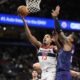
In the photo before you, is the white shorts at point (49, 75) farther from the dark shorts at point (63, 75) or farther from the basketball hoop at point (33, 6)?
the basketball hoop at point (33, 6)

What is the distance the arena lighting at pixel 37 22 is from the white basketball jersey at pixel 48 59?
8.19m

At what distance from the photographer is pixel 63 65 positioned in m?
5.88

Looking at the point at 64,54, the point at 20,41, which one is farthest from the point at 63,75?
the point at 20,41

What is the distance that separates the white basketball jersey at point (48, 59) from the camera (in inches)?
252

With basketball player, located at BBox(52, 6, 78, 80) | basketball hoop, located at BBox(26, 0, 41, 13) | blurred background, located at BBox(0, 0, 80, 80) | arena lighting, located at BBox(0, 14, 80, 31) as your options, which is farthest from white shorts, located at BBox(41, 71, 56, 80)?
blurred background, located at BBox(0, 0, 80, 80)

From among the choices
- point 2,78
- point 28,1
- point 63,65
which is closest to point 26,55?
point 2,78

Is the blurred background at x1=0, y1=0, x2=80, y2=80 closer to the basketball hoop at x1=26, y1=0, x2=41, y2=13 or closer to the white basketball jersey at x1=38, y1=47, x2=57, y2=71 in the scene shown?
the basketball hoop at x1=26, y1=0, x2=41, y2=13

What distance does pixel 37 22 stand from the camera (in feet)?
50.9

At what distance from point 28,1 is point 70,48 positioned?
221 cm

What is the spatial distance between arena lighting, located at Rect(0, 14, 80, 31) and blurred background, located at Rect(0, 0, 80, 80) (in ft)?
2.68

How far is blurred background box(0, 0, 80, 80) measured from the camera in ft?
56.6

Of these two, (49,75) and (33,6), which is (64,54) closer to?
(49,75)

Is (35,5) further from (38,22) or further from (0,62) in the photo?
(0,62)

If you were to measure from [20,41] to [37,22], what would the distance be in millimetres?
3987
